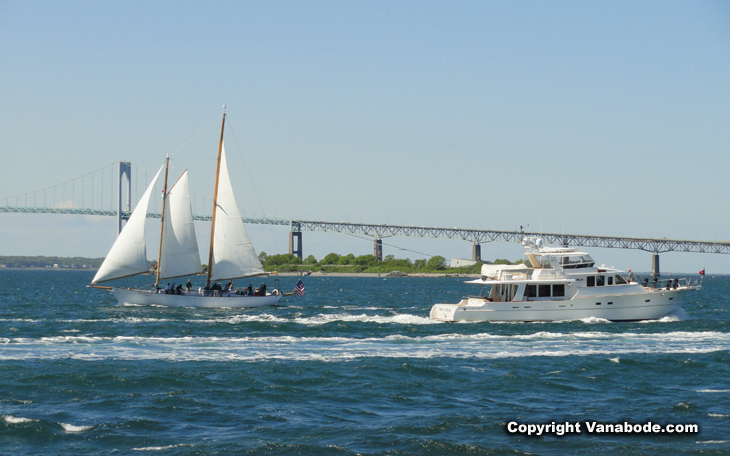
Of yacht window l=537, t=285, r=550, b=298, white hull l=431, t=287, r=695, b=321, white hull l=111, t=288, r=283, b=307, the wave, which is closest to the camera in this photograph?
the wave

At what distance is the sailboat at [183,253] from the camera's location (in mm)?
56844

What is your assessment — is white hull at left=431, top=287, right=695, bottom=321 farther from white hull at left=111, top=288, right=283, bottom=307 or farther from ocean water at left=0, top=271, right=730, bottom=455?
white hull at left=111, top=288, right=283, bottom=307

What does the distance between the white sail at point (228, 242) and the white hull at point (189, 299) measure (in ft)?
7.17

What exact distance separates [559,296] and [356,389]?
23025 mm

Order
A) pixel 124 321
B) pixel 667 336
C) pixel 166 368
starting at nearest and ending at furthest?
1. pixel 166 368
2. pixel 667 336
3. pixel 124 321

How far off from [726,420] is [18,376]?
784 inches

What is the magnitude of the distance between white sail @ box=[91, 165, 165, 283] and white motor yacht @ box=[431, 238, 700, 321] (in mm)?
24840

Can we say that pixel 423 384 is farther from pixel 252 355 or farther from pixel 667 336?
pixel 667 336

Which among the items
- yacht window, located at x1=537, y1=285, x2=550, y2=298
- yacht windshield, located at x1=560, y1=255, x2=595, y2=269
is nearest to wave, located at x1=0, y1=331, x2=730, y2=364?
yacht window, located at x1=537, y1=285, x2=550, y2=298

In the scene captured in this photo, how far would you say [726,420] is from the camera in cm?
1852

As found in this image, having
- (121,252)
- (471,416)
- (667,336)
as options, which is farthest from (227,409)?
(121,252)

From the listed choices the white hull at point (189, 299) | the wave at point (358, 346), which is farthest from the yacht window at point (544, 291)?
the white hull at point (189, 299)

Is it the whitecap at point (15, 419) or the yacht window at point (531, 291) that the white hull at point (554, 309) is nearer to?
the yacht window at point (531, 291)

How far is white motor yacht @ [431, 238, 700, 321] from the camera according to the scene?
139 ft
